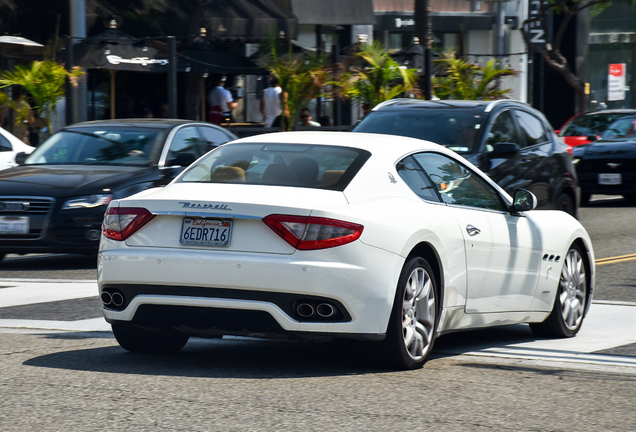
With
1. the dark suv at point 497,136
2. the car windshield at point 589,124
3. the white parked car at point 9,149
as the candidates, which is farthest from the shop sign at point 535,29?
the white parked car at point 9,149

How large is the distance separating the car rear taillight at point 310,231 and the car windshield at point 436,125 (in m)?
6.04

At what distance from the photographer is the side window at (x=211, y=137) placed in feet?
42.9

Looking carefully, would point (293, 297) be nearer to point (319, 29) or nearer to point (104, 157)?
point (104, 157)

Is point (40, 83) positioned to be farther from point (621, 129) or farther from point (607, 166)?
point (621, 129)

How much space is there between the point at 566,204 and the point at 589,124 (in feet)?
31.2

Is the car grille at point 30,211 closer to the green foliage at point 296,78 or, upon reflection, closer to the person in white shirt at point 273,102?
the green foliage at point 296,78

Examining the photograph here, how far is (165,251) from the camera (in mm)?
5934

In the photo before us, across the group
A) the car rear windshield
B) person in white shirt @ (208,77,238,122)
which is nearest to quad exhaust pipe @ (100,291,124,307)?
the car rear windshield

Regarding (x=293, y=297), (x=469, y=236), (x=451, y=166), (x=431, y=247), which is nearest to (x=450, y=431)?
(x=293, y=297)

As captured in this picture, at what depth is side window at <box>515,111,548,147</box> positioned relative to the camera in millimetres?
12810

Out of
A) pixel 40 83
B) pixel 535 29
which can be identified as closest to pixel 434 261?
pixel 40 83

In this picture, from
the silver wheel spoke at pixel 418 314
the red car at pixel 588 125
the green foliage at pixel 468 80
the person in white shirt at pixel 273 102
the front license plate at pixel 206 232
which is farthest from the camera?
the person in white shirt at pixel 273 102

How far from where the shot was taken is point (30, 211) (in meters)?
11.1

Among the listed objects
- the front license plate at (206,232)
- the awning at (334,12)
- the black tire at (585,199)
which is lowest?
the black tire at (585,199)
